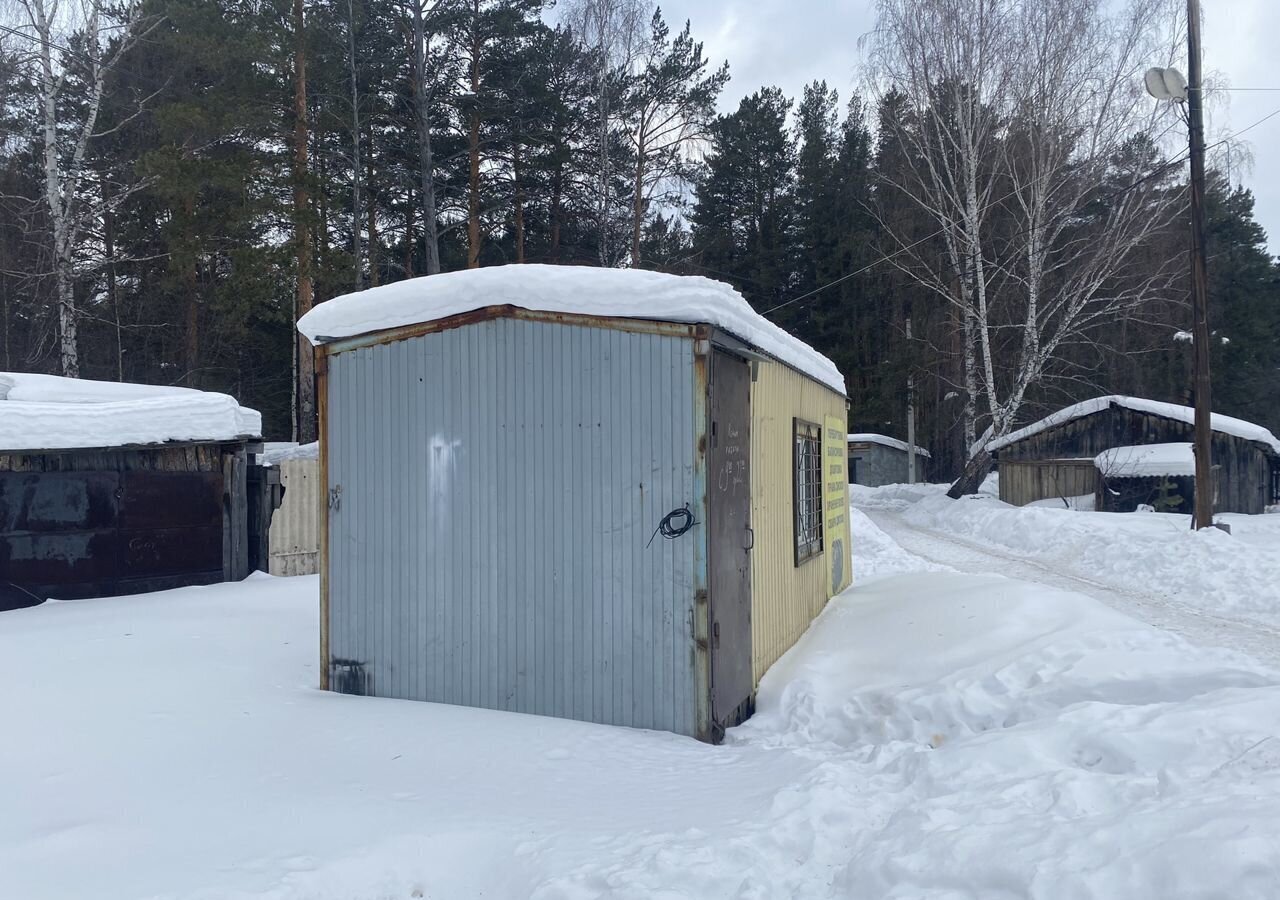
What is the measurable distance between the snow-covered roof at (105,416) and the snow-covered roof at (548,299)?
5.09 m

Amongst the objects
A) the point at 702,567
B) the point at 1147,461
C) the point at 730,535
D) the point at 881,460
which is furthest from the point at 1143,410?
the point at 702,567

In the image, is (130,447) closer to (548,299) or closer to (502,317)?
(502,317)

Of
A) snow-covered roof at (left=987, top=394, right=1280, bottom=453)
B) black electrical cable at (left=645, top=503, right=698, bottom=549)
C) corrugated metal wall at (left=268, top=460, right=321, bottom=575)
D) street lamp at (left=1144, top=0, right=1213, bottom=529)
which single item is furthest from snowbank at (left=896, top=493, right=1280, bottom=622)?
corrugated metal wall at (left=268, top=460, right=321, bottom=575)

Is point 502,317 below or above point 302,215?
below

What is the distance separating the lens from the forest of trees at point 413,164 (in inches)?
690

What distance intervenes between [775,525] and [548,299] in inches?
94.9

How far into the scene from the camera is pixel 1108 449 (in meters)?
21.9

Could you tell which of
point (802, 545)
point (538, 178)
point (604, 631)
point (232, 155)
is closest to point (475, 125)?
point (538, 178)

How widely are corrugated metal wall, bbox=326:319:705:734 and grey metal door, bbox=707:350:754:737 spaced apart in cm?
15

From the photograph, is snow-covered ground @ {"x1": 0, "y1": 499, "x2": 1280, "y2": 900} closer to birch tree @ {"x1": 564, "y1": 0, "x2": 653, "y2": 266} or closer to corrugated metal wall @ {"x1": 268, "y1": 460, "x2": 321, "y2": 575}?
corrugated metal wall @ {"x1": 268, "y1": 460, "x2": 321, "y2": 575}

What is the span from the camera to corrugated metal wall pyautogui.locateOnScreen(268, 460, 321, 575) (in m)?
11.2

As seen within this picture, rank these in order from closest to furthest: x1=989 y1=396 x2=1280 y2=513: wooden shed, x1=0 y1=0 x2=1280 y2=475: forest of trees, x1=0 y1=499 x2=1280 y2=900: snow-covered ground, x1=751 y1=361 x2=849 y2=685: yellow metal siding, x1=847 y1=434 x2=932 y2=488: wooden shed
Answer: x1=0 y1=499 x2=1280 y2=900: snow-covered ground, x1=751 y1=361 x2=849 y2=685: yellow metal siding, x1=0 y1=0 x2=1280 y2=475: forest of trees, x1=989 y1=396 x2=1280 y2=513: wooden shed, x1=847 y1=434 x2=932 y2=488: wooden shed

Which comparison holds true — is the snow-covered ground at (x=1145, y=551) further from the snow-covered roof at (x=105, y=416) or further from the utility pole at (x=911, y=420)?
the utility pole at (x=911, y=420)

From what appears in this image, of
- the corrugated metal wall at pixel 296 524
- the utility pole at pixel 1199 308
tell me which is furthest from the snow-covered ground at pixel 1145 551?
the corrugated metal wall at pixel 296 524
